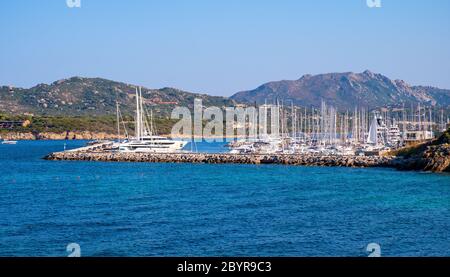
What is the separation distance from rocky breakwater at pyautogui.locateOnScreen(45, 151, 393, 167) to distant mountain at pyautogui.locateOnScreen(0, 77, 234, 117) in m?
91.6

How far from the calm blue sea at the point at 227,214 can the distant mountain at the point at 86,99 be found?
117m

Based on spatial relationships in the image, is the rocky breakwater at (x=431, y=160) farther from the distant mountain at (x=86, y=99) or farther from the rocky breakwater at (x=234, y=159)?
the distant mountain at (x=86, y=99)

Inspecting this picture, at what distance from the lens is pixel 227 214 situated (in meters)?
25.0

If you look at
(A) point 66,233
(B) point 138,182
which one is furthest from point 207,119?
(A) point 66,233

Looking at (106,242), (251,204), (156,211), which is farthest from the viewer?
(251,204)

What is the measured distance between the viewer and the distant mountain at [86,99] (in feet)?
544

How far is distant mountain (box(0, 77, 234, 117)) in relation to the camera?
544 ft

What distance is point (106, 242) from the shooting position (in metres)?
19.4

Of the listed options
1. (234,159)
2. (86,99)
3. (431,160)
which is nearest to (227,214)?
(431,160)

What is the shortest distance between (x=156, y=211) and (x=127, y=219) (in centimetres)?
265

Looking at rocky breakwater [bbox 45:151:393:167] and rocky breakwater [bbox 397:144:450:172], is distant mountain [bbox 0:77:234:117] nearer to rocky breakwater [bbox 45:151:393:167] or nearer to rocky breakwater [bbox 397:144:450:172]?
rocky breakwater [bbox 45:151:393:167]

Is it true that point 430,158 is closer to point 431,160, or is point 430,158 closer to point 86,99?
point 431,160

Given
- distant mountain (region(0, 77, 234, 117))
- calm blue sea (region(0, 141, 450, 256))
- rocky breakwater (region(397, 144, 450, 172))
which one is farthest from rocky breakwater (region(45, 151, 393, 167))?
distant mountain (region(0, 77, 234, 117))
